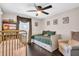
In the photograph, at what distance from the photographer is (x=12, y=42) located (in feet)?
6.53

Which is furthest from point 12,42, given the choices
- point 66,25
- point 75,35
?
→ point 75,35

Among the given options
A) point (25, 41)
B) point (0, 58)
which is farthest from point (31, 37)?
point (0, 58)

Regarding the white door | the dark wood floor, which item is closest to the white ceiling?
the white door

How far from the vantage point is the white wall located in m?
1.80

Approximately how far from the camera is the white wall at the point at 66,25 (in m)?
1.80

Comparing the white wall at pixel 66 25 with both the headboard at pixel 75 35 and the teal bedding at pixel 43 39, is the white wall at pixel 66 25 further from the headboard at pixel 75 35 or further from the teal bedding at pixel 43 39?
the teal bedding at pixel 43 39

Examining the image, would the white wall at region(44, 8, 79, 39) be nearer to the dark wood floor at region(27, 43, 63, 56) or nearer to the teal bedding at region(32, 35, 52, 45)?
the teal bedding at region(32, 35, 52, 45)

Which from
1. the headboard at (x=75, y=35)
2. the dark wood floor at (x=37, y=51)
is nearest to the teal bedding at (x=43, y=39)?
the dark wood floor at (x=37, y=51)

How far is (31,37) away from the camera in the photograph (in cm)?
200

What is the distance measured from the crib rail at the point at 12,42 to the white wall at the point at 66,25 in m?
0.55

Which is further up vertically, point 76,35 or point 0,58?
point 76,35

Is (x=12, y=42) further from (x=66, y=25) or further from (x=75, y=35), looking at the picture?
(x=75, y=35)

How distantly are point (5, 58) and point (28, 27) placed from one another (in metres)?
0.76

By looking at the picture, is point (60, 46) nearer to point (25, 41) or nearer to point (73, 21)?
point (73, 21)
